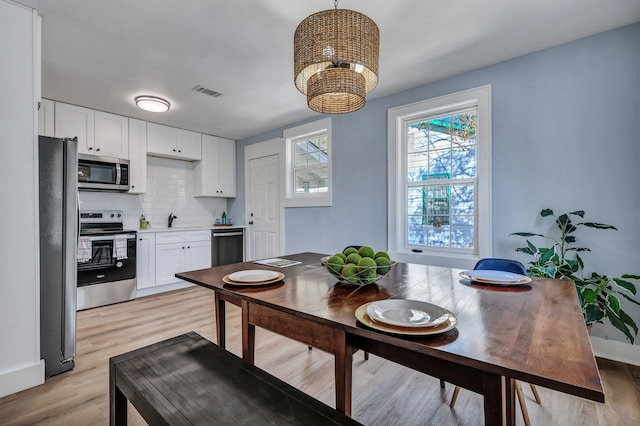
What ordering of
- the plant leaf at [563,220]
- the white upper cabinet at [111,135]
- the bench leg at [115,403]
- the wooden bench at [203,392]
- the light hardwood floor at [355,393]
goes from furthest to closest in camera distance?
the white upper cabinet at [111,135] < the plant leaf at [563,220] < the light hardwood floor at [355,393] < the bench leg at [115,403] < the wooden bench at [203,392]

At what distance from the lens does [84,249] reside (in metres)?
3.36

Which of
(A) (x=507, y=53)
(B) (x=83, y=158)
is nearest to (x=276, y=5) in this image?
(A) (x=507, y=53)

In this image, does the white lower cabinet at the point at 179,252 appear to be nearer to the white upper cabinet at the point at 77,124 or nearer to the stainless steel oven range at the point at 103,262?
the stainless steel oven range at the point at 103,262

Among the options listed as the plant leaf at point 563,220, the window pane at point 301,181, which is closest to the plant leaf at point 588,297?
the plant leaf at point 563,220

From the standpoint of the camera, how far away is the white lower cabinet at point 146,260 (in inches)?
157

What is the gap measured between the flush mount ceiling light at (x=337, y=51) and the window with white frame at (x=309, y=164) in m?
2.20

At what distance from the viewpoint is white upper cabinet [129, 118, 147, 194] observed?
406 cm

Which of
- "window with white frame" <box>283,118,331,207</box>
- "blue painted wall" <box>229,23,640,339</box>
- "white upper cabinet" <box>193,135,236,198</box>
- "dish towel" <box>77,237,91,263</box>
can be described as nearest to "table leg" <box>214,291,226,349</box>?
"blue painted wall" <box>229,23,640,339</box>

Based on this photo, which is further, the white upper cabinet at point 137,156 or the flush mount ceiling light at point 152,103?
the white upper cabinet at point 137,156

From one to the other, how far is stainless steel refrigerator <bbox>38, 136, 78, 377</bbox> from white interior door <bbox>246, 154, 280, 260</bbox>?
8.87 ft

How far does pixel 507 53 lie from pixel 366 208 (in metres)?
1.94

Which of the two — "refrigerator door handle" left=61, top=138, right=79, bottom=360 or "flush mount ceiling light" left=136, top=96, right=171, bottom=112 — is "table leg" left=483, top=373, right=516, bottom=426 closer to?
"refrigerator door handle" left=61, top=138, right=79, bottom=360

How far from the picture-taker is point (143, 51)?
8.11ft

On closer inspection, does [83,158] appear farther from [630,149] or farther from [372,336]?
[630,149]
